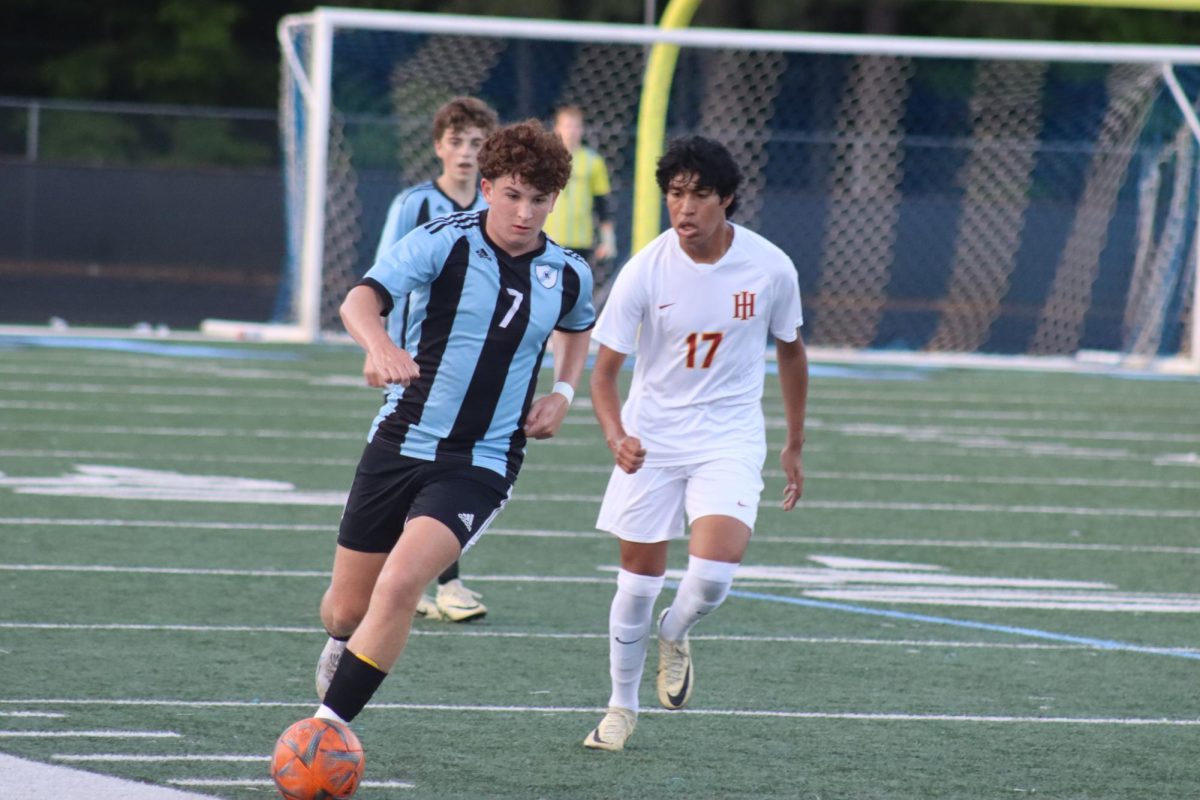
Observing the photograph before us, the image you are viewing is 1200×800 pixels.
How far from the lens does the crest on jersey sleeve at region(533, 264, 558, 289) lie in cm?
532

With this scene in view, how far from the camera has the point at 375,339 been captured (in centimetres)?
480

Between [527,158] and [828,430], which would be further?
[828,430]

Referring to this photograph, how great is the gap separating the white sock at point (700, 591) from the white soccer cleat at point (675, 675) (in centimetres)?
4

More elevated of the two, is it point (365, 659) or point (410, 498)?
point (410, 498)

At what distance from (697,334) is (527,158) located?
996 millimetres

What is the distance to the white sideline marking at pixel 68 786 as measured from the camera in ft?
15.2

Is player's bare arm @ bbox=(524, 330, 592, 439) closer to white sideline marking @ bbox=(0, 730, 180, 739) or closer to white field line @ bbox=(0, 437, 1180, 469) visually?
white sideline marking @ bbox=(0, 730, 180, 739)

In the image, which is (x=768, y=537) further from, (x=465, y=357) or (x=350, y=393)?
(x=350, y=393)

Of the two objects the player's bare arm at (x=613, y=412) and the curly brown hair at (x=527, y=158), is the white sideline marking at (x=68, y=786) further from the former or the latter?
the curly brown hair at (x=527, y=158)

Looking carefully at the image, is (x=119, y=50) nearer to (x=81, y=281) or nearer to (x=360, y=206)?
(x=81, y=281)

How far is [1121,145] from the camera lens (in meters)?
21.8

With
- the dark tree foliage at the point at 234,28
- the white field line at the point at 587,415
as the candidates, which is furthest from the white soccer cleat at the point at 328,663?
the dark tree foliage at the point at 234,28

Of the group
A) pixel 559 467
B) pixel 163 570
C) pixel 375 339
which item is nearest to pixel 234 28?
pixel 559 467

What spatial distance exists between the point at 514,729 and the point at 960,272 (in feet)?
69.0
